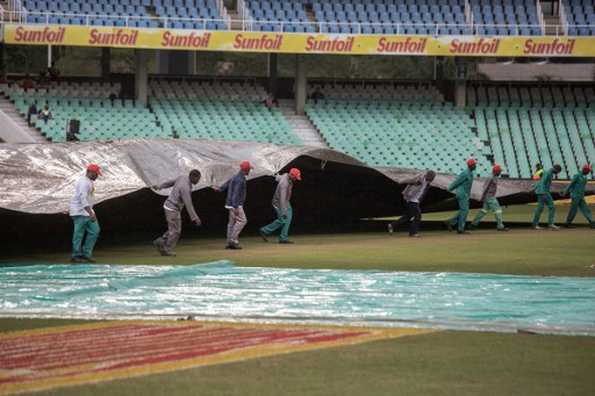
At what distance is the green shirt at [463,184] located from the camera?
89.5ft

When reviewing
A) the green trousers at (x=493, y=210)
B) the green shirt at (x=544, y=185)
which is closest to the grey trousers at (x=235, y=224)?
the green trousers at (x=493, y=210)

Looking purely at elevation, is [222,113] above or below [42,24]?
below

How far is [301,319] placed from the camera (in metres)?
13.0

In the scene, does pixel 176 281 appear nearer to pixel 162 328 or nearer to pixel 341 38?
pixel 162 328

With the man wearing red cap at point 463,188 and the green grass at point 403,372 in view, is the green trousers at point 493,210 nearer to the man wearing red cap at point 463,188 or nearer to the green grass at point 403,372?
the man wearing red cap at point 463,188

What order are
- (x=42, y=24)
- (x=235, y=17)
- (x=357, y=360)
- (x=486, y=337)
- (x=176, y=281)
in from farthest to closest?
(x=235, y=17)
(x=42, y=24)
(x=176, y=281)
(x=486, y=337)
(x=357, y=360)

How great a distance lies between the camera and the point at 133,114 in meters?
48.0

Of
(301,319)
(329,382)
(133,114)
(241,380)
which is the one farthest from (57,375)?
(133,114)

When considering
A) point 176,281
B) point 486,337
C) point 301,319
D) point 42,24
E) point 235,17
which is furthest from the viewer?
point 235,17

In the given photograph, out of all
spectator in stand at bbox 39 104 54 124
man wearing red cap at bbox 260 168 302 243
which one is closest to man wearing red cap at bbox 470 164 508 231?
man wearing red cap at bbox 260 168 302 243

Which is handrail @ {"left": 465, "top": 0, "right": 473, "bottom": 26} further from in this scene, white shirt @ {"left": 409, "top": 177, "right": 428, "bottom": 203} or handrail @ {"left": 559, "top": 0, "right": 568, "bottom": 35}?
white shirt @ {"left": 409, "top": 177, "right": 428, "bottom": 203}

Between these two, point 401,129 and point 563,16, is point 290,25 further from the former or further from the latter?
point 563,16

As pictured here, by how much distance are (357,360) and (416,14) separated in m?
43.0

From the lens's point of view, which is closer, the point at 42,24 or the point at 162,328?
the point at 162,328
